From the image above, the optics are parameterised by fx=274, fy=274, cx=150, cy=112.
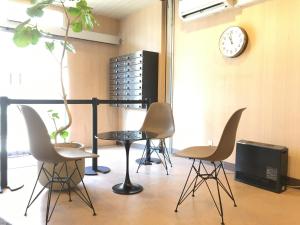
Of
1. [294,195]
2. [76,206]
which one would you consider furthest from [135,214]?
[294,195]

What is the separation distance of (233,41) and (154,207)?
2294mm

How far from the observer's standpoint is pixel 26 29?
102 inches

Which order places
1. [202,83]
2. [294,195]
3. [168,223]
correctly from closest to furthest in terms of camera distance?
[168,223], [294,195], [202,83]

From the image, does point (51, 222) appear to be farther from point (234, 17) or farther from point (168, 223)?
point (234, 17)

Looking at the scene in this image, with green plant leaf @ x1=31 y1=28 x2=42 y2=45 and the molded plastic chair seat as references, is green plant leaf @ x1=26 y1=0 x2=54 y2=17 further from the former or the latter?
the molded plastic chair seat

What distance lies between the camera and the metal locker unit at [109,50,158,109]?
4.66m

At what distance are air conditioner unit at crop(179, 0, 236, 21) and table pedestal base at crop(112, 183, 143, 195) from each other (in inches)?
97.2

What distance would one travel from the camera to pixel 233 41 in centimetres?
350

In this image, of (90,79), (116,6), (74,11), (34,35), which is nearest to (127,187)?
(34,35)

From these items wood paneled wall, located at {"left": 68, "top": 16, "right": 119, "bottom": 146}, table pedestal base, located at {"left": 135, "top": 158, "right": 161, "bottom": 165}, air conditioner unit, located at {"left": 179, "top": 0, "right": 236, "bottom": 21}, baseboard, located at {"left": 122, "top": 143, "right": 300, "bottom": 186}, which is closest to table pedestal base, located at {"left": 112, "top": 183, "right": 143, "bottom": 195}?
table pedestal base, located at {"left": 135, "top": 158, "right": 161, "bottom": 165}

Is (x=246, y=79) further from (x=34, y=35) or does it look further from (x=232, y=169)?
(x=34, y=35)

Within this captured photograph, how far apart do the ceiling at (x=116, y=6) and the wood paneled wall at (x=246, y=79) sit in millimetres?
900

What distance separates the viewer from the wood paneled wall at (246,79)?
3.00 meters

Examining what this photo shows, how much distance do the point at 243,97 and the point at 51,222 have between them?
8.49 ft
